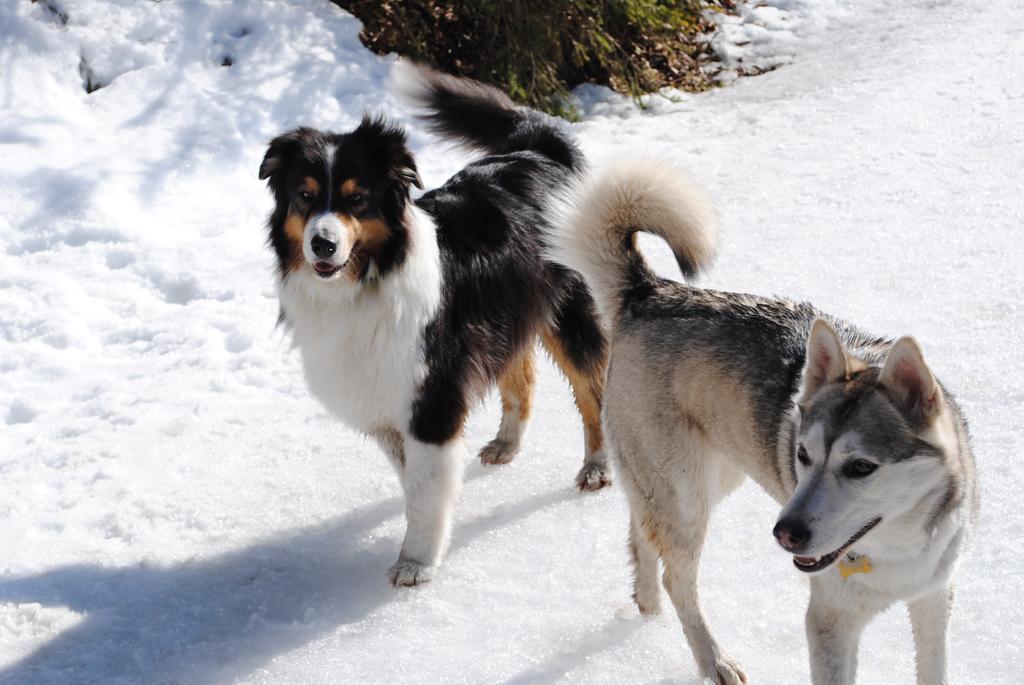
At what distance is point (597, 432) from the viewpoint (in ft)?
16.7

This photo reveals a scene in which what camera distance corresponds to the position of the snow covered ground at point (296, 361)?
402 centimetres

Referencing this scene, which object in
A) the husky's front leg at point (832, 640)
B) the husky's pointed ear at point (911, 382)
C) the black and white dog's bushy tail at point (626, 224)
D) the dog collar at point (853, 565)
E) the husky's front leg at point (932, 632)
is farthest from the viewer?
the black and white dog's bushy tail at point (626, 224)

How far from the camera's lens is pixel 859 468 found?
2.91 metres

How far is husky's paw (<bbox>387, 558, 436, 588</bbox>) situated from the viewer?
172 inches

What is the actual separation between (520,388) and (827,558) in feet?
8.10

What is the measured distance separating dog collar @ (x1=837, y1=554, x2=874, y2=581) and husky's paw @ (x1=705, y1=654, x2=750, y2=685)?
0.79 meters

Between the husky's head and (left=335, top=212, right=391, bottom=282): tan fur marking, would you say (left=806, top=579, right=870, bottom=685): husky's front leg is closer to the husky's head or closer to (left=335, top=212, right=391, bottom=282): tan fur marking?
the husky's head


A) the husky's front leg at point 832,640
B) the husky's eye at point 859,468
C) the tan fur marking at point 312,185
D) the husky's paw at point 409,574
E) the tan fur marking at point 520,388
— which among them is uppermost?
the husky's eye at point 859,468

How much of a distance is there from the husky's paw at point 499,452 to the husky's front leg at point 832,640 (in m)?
2.29

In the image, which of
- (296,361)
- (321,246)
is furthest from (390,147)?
(296,361)

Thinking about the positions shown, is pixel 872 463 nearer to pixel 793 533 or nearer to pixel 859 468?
pixel 859 468

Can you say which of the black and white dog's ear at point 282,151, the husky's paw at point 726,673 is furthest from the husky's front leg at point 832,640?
the black and white dog's ear at point 282,151

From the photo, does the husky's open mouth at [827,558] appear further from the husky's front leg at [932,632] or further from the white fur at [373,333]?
the white fur at [373,333]

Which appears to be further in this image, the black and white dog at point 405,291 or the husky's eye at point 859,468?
the black and white dog at point 405,291
